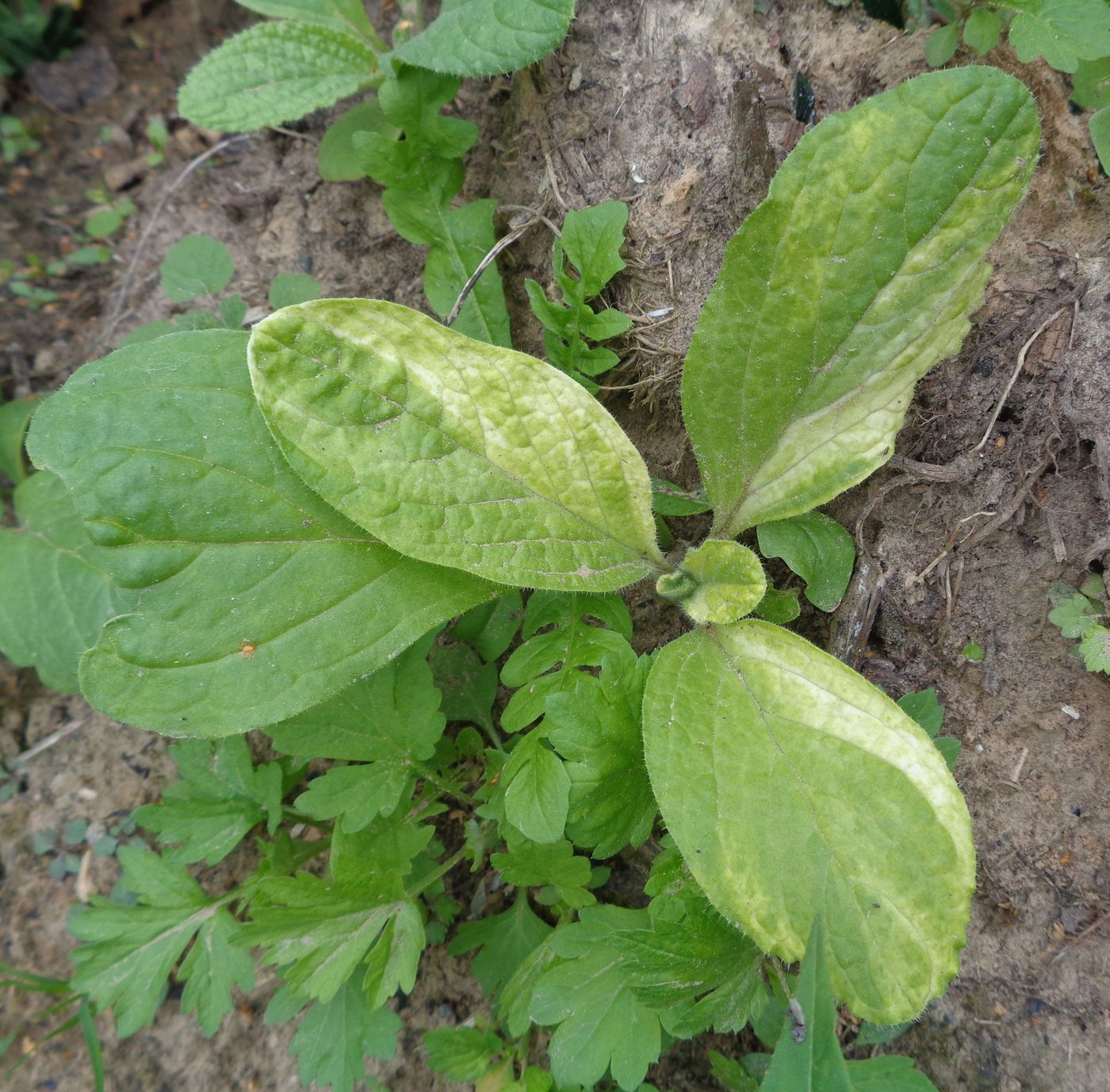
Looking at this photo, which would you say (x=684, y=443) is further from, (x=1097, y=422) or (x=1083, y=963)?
(x=1083, y=963)

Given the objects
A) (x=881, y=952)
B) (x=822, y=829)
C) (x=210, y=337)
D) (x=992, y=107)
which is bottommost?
(x=881, y=952)

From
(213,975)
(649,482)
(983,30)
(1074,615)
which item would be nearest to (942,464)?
(1074,615)

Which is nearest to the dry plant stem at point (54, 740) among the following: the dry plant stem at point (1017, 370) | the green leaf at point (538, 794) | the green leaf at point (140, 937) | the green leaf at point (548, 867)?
the green leaf at point (140, 937)

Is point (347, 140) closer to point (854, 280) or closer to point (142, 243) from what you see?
point (142, 243)

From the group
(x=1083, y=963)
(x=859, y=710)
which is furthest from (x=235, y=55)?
(x=1083, y=963)

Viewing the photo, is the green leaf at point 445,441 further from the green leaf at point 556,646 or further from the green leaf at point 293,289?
the green leaf at point 293,289
